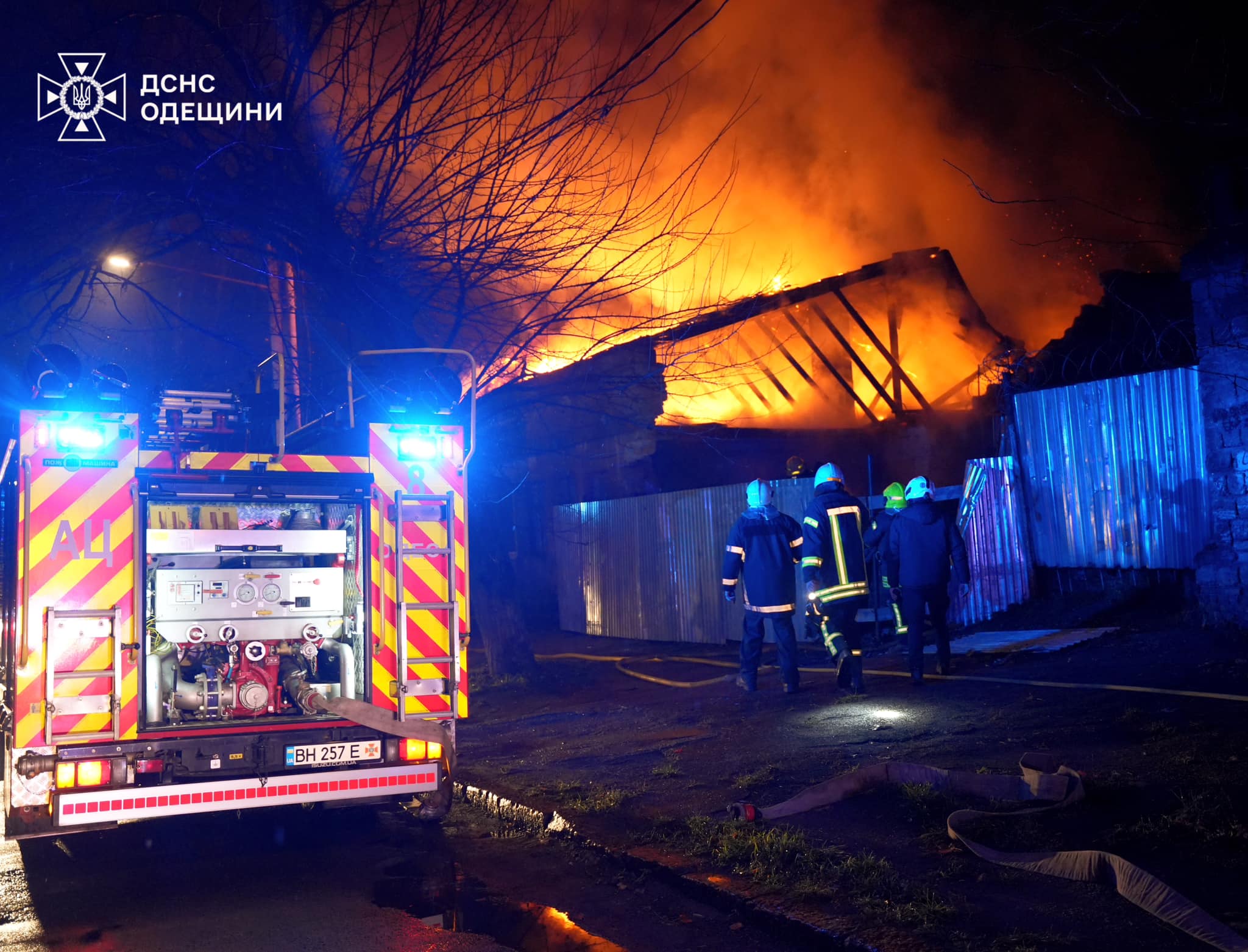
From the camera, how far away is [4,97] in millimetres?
9633

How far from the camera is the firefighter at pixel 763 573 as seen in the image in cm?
910

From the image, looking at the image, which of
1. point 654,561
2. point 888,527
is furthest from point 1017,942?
point 654,561

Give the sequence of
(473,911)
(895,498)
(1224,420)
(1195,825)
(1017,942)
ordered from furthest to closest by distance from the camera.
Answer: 1. (895,498)
2. (1224,420)
3. (473,911)
4. (1195,825)
5. (1017,942)

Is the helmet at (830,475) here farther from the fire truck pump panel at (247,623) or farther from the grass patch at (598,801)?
the fire truck pump panel at (247,623)

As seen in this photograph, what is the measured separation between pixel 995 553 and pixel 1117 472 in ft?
4.93

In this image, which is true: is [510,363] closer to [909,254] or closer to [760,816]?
[760,816]

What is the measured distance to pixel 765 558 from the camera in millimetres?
9281

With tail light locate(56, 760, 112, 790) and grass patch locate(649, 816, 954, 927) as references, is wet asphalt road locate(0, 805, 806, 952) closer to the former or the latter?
grass patch locate(649, 816, 954, 927)

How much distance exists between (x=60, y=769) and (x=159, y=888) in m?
0.77

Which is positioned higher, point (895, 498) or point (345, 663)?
point (895, 498)

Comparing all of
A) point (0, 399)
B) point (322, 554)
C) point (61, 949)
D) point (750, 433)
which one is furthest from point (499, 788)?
point (750, 433)

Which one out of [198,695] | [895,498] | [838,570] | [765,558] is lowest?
[198,695]

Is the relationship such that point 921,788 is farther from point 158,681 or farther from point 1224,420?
point 1224,420

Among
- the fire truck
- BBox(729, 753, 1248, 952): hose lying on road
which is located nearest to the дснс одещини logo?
the fire truck
